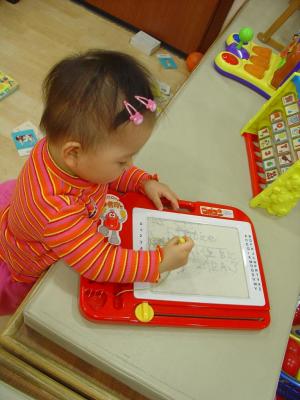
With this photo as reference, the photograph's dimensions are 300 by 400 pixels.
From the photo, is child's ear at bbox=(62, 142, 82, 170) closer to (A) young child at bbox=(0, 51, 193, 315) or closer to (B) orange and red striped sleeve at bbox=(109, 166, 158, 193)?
(A) young child at bbox=(0, 51, 193, 315)

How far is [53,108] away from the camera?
0.49m

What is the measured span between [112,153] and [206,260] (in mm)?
299

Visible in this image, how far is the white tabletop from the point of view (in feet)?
1.79

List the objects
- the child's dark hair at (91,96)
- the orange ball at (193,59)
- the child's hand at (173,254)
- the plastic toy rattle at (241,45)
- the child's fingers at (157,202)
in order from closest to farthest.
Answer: the child's dark hair at (91,96) < the child's hand at (173,254) < the child's fingers at (157,202) < the plastic toy rattle at (241,45) < the orange ball at (193,59)

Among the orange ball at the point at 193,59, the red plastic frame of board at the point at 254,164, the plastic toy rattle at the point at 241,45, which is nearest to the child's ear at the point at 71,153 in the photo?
the red plastic frame of board at the point at 254,164

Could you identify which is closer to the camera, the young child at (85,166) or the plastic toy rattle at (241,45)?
the young child at (85,166)

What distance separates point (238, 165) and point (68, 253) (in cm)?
52

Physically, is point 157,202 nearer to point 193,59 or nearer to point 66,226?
point 66,226

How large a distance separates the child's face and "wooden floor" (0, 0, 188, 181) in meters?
0.86

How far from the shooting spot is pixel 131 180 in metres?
0.72

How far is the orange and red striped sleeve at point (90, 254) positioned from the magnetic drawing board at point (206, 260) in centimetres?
4

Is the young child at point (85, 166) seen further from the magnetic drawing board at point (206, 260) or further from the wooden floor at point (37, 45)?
the wooden floor at point (37, 45)

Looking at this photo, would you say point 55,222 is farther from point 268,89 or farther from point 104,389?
point 268,89

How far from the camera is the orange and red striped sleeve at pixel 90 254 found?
0.52 metres
